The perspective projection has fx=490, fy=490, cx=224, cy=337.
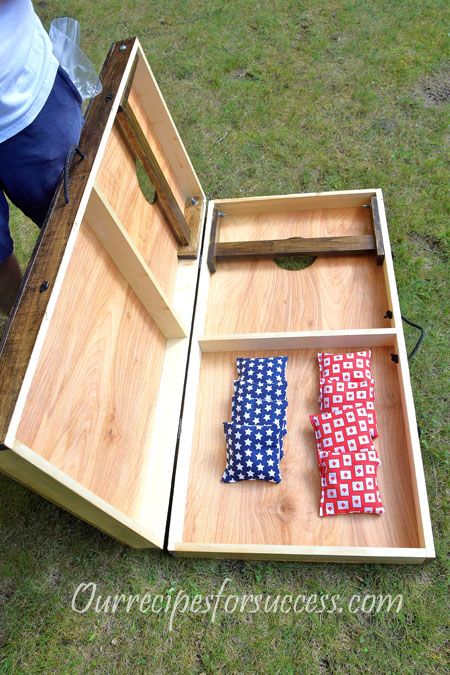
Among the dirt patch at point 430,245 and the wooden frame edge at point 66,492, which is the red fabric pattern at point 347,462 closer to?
the wooden frame edge at point 66,492

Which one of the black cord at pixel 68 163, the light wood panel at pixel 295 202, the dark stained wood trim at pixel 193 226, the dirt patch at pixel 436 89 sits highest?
the black cord at pixel 68 163

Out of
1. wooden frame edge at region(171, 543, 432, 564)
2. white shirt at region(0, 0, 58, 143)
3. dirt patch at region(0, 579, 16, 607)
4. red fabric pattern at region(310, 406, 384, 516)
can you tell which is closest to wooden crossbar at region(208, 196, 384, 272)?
red fabric pattern at region(310, 406, 384, 516)

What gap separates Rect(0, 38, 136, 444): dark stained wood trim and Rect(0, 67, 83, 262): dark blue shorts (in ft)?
0.20

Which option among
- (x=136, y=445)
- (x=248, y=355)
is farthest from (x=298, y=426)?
(x=136, y=445)

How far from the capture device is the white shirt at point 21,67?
133 centimetres

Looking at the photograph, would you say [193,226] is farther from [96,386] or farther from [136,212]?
[96,386]

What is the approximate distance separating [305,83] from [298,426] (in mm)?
2556

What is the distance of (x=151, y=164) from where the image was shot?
2.08m

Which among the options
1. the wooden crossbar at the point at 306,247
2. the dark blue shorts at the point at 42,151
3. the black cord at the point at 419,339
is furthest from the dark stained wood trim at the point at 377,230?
the dark blue shorts at the point at 42,151

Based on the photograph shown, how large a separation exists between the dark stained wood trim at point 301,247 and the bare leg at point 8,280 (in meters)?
0.92

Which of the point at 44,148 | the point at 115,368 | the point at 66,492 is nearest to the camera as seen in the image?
the point at 66,492

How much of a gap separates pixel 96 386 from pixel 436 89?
9.75 feet

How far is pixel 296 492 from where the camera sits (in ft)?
5.97

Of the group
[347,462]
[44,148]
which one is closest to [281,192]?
[44,148]
